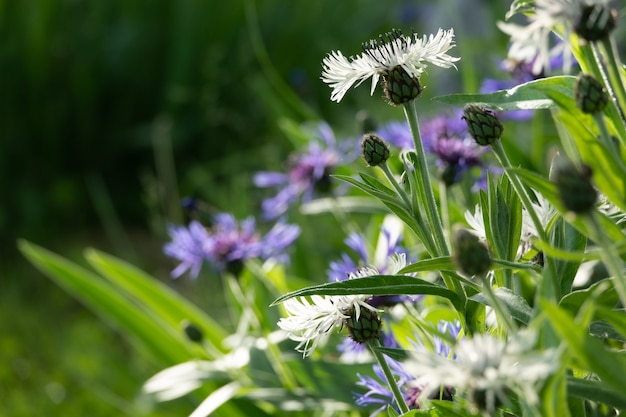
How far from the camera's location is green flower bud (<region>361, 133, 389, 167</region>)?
2.19 ft

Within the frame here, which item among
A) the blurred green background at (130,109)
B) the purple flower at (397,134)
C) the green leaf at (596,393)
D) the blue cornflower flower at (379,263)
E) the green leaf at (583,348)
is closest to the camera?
the green leaf at (583,348)

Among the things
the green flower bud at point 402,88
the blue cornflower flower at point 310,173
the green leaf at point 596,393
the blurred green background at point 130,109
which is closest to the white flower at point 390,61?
the green flower bud at point 402,88

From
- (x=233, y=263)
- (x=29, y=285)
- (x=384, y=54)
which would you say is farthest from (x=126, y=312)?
(x=29, y=285)

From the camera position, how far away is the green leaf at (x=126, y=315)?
123 centimetres

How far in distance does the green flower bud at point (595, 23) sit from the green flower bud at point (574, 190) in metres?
0.11

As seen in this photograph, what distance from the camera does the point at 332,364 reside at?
0.98 meters

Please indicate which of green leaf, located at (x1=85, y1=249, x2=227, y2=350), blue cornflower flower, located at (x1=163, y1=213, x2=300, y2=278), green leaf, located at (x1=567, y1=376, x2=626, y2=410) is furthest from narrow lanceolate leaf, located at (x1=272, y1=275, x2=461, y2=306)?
green leaf, located at (x1=85, y1=249, x2=227, y2=350)

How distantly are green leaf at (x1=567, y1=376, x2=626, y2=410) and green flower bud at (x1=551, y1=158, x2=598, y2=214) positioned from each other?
147 millimetres

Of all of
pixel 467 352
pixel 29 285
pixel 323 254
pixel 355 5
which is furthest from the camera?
pixel 355 5

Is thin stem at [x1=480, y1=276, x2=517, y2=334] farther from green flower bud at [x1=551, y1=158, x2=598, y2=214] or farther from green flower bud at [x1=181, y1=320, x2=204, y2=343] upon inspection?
green flower bud at [x1=181, y1=320, x2=204, y2=343]

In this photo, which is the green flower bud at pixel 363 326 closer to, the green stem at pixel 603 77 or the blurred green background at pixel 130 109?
the green stem at pixel 603 77

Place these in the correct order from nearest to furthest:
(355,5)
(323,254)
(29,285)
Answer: (323,254) < (29,285) < (355,5)

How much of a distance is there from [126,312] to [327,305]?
2.17ft

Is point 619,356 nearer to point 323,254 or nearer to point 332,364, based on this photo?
point 332,364
